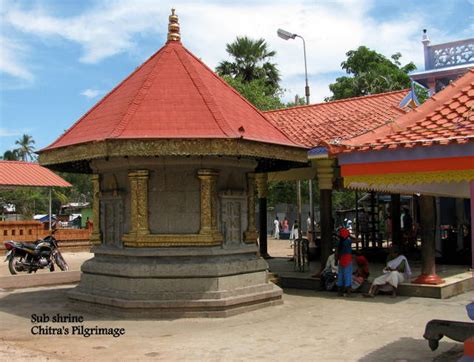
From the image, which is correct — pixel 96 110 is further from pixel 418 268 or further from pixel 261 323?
pixel 418 268

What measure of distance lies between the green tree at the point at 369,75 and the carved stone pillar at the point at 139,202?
25424 mm

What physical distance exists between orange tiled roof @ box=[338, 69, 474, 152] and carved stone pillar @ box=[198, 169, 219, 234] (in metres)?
3.68

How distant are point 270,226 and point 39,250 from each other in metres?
26.6

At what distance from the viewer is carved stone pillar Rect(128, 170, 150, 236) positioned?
30.0 feet

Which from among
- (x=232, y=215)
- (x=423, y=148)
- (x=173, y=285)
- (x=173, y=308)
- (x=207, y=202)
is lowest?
(x=173, y=308)

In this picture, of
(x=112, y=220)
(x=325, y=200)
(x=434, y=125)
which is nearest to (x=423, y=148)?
(x=434, y=125)

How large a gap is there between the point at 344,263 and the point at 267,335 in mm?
3883

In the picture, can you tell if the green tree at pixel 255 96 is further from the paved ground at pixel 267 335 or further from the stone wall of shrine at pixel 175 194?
the paved ground at pixel 267 335

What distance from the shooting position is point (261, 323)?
8430mm

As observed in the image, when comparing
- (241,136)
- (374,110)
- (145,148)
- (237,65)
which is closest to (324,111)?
(374,110)

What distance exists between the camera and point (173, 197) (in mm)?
9320

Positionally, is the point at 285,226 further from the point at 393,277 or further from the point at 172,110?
the point at 172,110

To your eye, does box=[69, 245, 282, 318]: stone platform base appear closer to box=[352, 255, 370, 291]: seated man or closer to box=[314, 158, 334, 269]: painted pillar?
box=[352, 255, 370, 291]: seated man

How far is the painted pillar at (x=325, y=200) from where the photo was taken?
12.1 m
